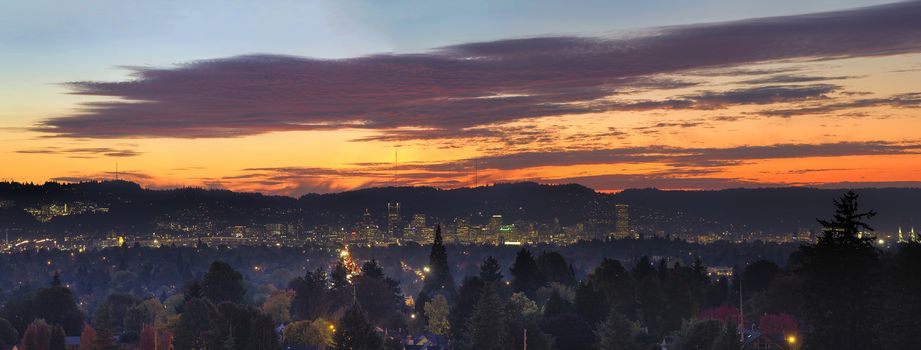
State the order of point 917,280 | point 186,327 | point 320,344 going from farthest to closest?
point 320,344, point 186,327, point 917,280

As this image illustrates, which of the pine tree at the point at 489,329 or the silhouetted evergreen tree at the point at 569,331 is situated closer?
the pine tree at the point at 489,329

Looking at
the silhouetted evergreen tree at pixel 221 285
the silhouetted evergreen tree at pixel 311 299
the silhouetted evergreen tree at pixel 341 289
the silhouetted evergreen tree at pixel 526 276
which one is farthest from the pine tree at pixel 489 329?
the silhouetted evergreen tree at pixel 221 285

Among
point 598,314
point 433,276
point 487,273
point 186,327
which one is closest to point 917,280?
point 598,314

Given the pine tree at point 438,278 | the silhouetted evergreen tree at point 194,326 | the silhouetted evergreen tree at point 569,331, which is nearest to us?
the silhouetted evergreen tree at point 569,331

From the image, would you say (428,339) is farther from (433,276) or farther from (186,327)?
(433,276)

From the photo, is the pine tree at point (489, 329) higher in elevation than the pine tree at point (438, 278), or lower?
higher

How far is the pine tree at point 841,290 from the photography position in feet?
194

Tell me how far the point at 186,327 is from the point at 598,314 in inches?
1408

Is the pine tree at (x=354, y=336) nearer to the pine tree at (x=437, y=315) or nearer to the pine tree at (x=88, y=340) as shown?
the pine tree at (x=88, y=340)

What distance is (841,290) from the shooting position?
195 ft

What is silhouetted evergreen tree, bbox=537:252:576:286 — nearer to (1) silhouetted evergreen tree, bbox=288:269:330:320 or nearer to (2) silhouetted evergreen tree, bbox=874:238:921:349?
(1) silhouetted evergreen tree, bbox=288:269:330:320

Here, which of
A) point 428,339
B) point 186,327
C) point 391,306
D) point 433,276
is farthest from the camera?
point 433,276

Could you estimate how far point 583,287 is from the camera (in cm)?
12612

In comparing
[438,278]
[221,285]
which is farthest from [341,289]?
[438,278]
